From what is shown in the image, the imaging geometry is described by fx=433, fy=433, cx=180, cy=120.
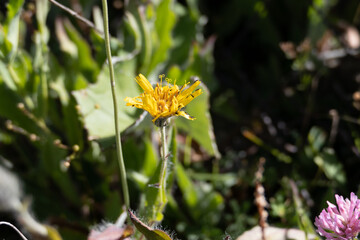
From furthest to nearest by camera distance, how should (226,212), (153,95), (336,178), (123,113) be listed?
(226,212), (336,178), (123,113), (153,95)

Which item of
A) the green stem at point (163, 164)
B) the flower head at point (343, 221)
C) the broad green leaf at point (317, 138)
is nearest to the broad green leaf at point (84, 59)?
the green stem at point (163, 164)

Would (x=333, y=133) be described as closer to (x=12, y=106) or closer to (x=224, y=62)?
(x=224, y=62)

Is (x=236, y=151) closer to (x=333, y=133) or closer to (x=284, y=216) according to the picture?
(x=333, y=133)

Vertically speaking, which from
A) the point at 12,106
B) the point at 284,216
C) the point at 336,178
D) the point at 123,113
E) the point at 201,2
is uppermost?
the point at 201,2

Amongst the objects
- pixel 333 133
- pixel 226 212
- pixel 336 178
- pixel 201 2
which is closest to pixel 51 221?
pixel 226 212

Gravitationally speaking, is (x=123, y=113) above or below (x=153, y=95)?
above

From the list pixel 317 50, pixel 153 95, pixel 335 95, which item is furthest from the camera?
pixel 317 50

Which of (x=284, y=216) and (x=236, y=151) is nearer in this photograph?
(x=284, y=216)
